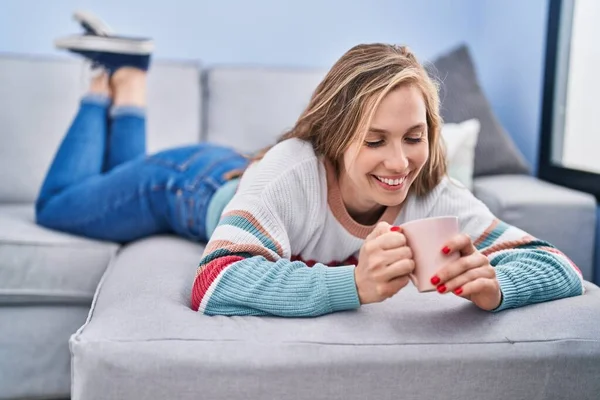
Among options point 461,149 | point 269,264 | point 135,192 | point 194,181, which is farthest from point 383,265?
point 461,149

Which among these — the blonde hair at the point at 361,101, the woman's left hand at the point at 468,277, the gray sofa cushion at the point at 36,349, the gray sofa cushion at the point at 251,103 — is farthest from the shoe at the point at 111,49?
the woman's left hand at the point at 468,277

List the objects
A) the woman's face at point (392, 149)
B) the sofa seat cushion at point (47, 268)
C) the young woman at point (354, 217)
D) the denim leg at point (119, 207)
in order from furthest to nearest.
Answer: the denim leg at point (119, 207) < the sofa seat cushion at point (47, 268) < the woman's face at point (392, 149) < the young woman at point (354, 217)

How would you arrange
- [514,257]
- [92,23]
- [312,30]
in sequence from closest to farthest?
[514,257] < [92,23] < [312,30]

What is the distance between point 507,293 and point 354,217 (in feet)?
1.22

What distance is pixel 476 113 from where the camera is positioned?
7.62 feet

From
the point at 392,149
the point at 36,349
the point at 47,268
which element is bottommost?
the point at 36,349

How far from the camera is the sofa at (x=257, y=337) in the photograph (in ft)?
3.09

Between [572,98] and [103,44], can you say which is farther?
[572,98]

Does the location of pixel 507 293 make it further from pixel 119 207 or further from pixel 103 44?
pixel 103 44

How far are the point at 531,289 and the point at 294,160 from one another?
0.46 metres

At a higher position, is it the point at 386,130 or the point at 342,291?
the point at 386,130

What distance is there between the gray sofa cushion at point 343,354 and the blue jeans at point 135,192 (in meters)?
0.61

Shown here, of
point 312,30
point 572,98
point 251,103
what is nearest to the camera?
point 572,98

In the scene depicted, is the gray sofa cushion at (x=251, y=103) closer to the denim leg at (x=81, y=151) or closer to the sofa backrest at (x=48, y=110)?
the sofa backrest at (x=48, y=110)
